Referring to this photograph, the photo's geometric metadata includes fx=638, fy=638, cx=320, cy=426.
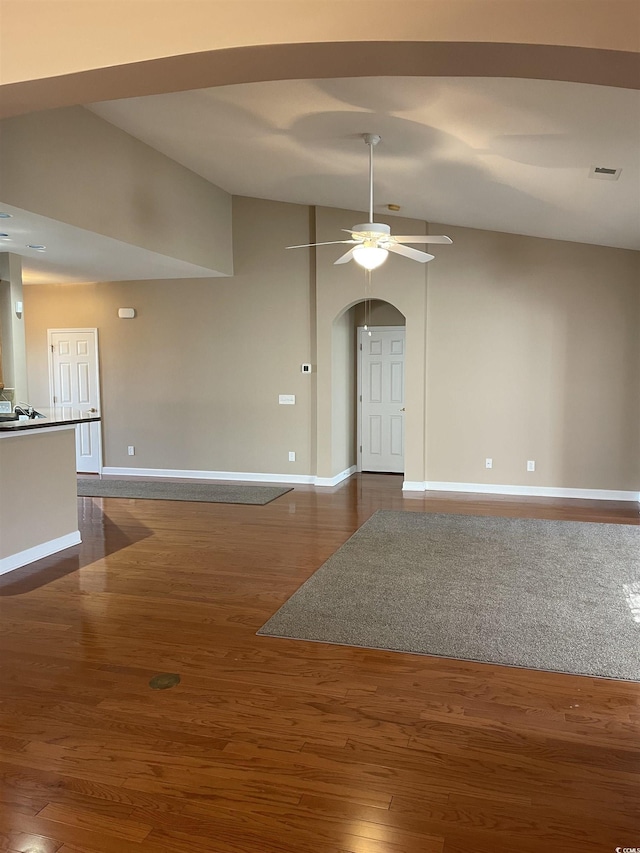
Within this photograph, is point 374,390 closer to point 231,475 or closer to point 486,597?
point 231,475

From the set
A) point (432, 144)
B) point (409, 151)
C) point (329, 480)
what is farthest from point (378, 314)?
point (432, 144)

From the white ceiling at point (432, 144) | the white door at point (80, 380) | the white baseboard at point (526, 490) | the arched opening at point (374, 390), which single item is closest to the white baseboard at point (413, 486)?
the white baseboard at point (526, 490)

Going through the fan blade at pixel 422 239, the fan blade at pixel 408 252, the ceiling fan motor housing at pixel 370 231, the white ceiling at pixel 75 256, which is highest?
the white ceiling at pixel 75 256

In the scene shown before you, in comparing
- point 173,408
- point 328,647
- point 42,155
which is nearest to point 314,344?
point 173,408

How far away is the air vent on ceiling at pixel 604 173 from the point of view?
4.40 metres

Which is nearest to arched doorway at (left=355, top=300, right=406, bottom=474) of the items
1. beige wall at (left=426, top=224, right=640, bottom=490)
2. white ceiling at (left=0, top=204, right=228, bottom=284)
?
beige wall at (left=426, top=224, right=640, bottom=490)

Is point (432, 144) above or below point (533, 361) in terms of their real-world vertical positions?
above

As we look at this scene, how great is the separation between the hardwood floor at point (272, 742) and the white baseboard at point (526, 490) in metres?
3.78

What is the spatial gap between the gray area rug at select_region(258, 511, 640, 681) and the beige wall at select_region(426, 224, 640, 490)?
1.55m

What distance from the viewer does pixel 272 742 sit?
246cm

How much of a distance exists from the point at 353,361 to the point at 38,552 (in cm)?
511

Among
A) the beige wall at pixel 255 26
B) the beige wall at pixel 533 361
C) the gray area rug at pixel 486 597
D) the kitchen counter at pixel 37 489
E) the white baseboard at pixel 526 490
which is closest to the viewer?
the beige wall at pixel 255 26

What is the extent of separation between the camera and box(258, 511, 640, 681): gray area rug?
3.26m

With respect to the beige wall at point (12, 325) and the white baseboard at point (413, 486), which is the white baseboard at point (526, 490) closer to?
the white baseboard at point (413, 486)
